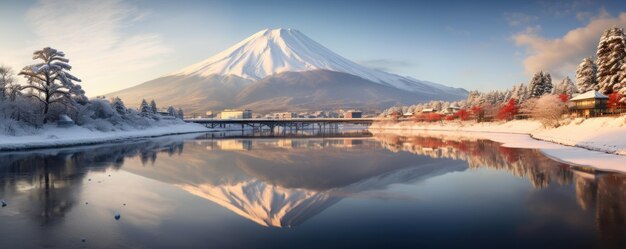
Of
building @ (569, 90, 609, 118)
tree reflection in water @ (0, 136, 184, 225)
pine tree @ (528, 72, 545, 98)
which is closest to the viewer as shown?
tree reflection in water @ (0, 136, 184, 225)

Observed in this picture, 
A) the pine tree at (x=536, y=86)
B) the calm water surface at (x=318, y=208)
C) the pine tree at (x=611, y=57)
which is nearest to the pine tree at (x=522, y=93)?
the pine tree at (x=536, y=86)

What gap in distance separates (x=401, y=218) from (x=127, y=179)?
1591 centimetres

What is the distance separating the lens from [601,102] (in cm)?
6241

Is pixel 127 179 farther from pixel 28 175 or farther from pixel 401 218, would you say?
pixel 401 218

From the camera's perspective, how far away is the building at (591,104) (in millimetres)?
61375

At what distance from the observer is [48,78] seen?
57469mm

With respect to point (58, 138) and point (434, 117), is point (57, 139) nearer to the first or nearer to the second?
point (58, 138)

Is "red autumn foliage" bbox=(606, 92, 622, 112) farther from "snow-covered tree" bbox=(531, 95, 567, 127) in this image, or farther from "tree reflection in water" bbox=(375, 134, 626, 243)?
"tree reflection in water" bbox=(375, 134, 626, 243)

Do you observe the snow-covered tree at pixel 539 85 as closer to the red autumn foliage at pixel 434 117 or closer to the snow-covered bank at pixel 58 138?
the red autumn foliage at pixel 434 117

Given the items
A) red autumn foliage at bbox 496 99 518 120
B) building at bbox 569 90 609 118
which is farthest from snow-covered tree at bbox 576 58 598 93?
red autumn foliage at bbox 496 99 518 120

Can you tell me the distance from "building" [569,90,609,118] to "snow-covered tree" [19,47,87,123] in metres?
77.8

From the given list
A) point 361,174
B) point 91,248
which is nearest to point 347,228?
point 91,248

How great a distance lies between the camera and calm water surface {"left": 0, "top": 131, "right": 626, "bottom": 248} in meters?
9.97

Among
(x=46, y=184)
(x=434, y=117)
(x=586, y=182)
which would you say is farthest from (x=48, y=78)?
(x=434, y=117)
